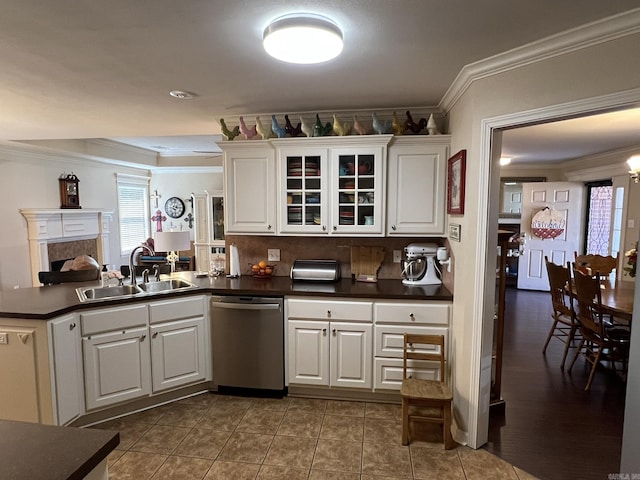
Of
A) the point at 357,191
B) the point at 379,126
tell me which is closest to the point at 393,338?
the point at 357,191

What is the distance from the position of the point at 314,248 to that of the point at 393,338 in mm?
1157

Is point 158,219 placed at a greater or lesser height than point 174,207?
lesser

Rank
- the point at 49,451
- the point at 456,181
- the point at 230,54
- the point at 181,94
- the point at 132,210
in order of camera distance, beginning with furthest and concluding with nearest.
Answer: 1. the point at 132,210
2. the point at 181,94
3. the point at 456,181
4. the point at 230,54
5. the point at 49,451

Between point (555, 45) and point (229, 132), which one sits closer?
point (555, 45)

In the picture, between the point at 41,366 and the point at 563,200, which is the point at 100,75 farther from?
the point at 563,200

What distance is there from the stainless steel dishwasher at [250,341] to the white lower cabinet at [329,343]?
0.11 metres

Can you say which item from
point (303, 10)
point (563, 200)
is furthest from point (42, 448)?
point (563, 200)

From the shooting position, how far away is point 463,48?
193cm

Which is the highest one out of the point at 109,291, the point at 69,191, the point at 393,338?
the point at 69,191

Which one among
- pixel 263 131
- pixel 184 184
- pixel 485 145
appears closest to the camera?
pixel 485 145

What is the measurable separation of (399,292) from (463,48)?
169cm

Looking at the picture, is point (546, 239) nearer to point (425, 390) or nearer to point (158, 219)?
point (425, 390)

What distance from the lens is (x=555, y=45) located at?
1.79 metres

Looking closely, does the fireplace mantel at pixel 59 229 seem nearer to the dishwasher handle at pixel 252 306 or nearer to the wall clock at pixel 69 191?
the wall clock at pixel 69 191
